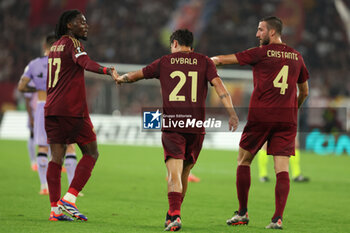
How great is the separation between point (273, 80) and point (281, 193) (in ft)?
3.66

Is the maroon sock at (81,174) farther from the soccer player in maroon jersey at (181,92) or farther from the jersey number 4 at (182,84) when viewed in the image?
the jersey number 4 at (182,84)

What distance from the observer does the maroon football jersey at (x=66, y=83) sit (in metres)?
6.45

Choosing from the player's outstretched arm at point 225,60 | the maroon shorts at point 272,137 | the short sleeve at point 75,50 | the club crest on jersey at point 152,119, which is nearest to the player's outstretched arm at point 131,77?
the short sleeve at point 75,50

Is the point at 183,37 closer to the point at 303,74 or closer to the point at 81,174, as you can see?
the point at 303,74

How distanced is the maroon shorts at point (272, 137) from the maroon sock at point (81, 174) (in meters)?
1.59

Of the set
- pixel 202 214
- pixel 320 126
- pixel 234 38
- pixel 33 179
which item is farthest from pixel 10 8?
pixel 202 214

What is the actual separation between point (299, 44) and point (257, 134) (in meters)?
26.1

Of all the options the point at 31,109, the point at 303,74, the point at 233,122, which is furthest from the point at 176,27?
the point at 233,122

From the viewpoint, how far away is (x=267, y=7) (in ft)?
110

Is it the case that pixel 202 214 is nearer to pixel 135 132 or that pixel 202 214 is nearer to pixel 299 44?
pixel 135 132

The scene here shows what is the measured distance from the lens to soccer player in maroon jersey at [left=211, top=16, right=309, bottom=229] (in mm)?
6324

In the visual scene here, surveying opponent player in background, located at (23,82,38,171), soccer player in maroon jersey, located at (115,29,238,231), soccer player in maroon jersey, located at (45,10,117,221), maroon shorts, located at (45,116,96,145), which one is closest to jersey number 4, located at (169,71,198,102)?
soccer player in maroon jersey, located at (115,29,238,231)

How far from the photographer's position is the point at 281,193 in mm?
6312

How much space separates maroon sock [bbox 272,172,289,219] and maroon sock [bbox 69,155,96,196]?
6.29 feet
